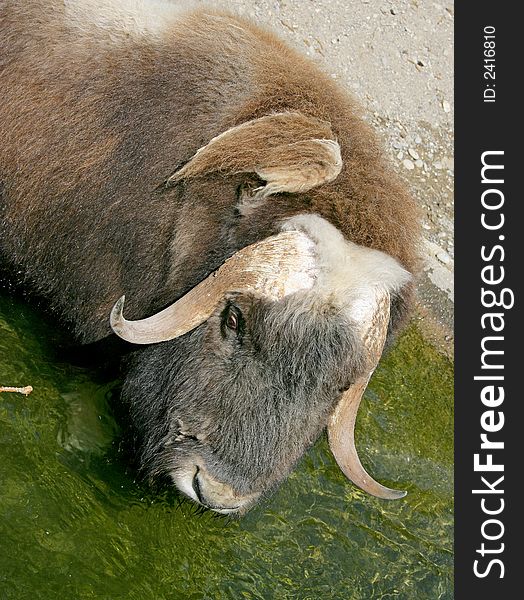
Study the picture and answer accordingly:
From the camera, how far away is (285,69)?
13.3 feet

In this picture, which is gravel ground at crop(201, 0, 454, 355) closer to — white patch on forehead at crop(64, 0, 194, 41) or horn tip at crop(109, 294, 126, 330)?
white patch on forehead at crop(64, 0, 194, 41)

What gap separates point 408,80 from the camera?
709cm

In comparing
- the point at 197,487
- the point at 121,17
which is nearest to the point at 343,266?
the point at 197,487

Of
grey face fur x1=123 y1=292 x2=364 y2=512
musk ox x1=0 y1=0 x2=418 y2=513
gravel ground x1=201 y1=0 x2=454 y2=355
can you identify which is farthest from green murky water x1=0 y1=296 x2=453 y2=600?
gravel ground x1=201 y1=0 x2=454 y2=355

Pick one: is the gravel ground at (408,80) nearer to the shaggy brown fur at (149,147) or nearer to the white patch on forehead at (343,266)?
the shaggy brown fur at (149,147)

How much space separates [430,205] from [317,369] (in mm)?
3672

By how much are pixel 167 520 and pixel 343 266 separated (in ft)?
6.07

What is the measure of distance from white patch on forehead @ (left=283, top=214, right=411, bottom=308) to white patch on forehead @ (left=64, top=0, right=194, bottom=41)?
124 cm

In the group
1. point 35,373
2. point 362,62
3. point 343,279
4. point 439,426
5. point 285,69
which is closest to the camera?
point 343,279

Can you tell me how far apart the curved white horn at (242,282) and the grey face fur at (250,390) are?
55mm

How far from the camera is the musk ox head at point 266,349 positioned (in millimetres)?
3514

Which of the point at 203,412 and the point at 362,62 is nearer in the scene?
the point at 203,412

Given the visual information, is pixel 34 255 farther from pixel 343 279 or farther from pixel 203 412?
pixel 343 279

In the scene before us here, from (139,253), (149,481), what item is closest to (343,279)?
(139,253)
